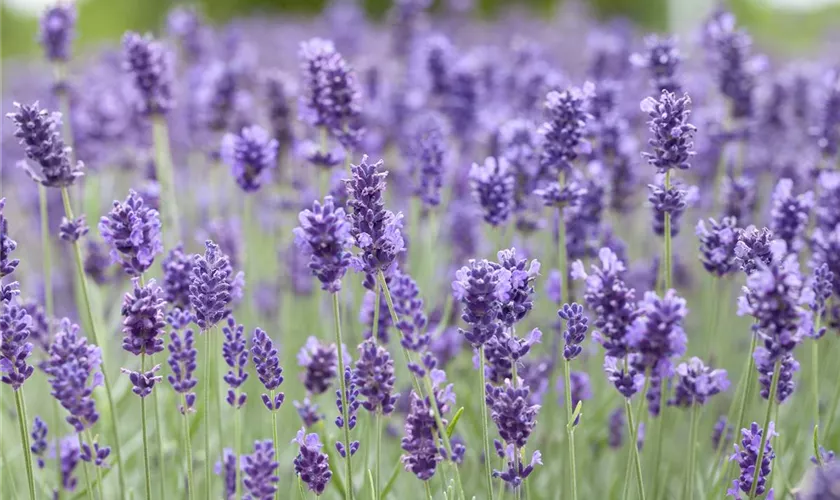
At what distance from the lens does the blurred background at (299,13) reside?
56.6 feet

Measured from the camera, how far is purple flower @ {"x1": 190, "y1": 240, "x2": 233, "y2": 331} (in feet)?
7.06

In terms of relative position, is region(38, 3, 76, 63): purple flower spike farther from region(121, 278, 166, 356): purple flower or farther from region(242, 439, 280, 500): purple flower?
region(242, 439, 280, 500): purple flower

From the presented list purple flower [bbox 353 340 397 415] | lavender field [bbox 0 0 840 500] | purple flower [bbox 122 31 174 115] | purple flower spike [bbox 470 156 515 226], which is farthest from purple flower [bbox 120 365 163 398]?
purple flower [bbox 122 31 174 115]

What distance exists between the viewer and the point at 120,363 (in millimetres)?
4395

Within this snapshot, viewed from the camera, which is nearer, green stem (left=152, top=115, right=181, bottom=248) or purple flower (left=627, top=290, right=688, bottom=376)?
purple flower (left=627, top=290, right=688, bottom=376)

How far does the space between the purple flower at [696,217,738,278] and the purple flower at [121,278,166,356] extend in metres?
1.57

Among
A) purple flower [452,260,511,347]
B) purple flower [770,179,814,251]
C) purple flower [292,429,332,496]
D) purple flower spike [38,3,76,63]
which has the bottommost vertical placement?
purple flower [292,429,332,496]

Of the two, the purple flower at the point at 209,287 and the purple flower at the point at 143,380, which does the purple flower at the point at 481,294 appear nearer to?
the purple flower at the point at 209,287

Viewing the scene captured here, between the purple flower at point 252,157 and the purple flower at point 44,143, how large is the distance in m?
0.69

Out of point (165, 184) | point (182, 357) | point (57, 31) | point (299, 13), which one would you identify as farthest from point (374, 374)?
point (299, 13)

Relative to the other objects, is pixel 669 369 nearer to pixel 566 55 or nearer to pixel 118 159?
pixel 118 159

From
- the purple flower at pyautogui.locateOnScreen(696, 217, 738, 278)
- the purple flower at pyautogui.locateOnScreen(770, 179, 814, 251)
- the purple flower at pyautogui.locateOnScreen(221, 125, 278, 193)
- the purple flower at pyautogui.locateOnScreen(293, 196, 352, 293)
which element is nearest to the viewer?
the purple flower at pyautogui.locateOnScreen(293, 196, 352, 293)

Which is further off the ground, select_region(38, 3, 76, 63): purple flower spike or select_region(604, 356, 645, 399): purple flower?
select_region(38, 3, 76, 63): purple flower spike

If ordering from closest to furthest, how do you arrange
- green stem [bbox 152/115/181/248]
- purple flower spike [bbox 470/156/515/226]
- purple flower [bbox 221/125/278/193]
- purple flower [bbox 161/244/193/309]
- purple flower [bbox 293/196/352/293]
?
purple flower [bbox 293/196/352/293] → purple flower [bbox 161/244/193/309] → purple flower spike [bbox 470/156/515/226] → purple flower [bbox 221/125/278/193] → green stem [bbox 152/115/181/248]
